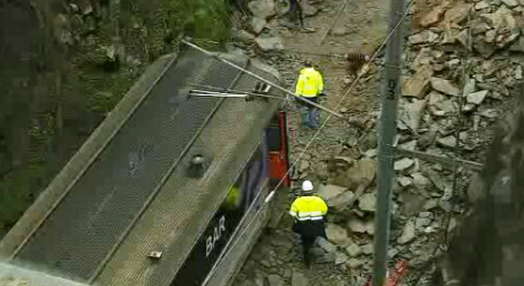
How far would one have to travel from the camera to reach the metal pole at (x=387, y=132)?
6.38 m

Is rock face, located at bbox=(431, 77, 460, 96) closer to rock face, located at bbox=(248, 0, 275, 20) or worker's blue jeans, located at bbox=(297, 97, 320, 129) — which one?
worker's blue jeans, located at bbox=(297, 97, 320, 129)

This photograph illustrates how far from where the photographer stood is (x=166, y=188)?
23.6ft

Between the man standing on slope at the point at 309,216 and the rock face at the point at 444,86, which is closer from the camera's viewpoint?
the man standing on slope at the point at 309,216

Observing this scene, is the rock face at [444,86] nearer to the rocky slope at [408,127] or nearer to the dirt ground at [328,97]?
the rocky slope at [408,127]

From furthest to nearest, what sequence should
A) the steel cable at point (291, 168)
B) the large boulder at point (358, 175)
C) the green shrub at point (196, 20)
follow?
the green shrub at point (196, 20) → the large boulder at point (358, 175) → the steel cable at point (291, 168)

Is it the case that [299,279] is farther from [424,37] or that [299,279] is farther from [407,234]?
[424,37]

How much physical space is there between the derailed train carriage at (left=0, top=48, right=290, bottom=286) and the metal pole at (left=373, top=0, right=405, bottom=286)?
4.72 ft

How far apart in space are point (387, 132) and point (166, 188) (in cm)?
216

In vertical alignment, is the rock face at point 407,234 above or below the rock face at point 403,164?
below

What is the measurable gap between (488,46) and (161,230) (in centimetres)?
683

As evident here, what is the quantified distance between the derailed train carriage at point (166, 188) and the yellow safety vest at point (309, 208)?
0.41 metres

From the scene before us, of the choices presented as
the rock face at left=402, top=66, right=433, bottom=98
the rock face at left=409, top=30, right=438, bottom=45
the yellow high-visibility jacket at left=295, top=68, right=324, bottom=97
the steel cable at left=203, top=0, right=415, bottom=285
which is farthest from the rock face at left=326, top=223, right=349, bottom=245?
the rock face at left=409, top=30, right=438, bottom=45

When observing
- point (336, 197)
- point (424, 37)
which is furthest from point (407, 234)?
point (424, 37)

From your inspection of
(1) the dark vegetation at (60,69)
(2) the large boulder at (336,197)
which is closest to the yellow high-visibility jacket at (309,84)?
(2) the large boulder at (336,197)
